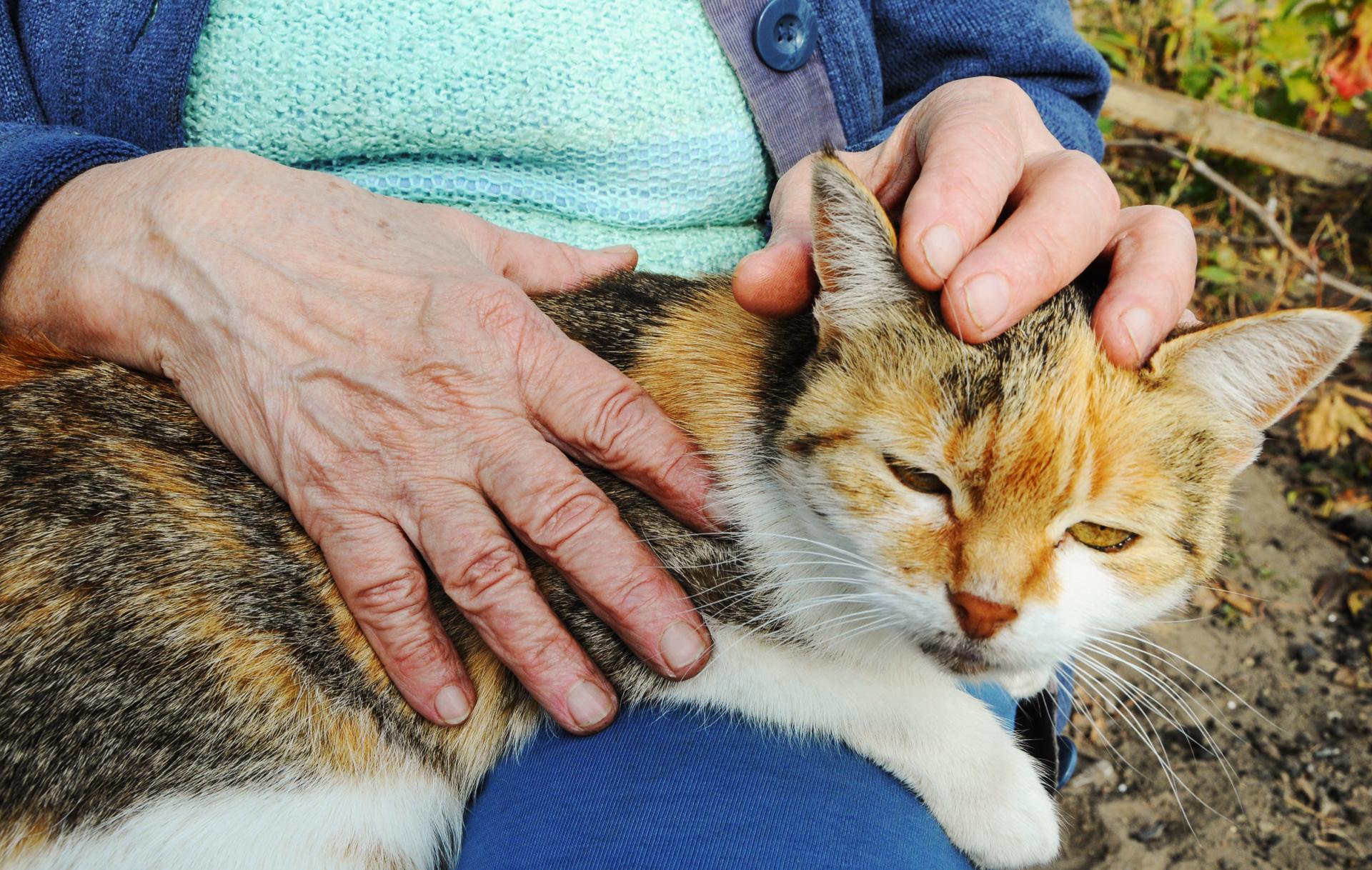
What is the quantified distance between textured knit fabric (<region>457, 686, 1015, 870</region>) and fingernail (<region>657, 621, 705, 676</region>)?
112mm

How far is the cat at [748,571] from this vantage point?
4.42 ft

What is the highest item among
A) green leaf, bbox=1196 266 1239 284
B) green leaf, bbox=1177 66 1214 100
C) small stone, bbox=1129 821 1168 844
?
green leaf, bbox=1177 66 1214 100

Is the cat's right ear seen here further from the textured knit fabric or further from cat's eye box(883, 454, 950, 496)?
the textured knit fabric

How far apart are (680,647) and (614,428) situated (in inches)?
14.1

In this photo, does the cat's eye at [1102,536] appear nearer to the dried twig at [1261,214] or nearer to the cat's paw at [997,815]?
the cat's paw at [997,815]

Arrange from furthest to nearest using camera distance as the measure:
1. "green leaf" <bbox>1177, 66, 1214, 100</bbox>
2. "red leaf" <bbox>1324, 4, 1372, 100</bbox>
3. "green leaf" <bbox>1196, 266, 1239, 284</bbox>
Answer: "green leaf" <bbox>1177, 66, 1214, 100</bbox>
"green leaf" <bbox>1196, 266, 1239, 284</bbox>
"red leaf" <bbox>1324, 4, 1372, 100</bbox>

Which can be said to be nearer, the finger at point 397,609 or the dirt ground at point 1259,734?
the finger at point 397,609

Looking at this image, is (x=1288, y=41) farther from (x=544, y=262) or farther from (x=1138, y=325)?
(x=544, y=262)

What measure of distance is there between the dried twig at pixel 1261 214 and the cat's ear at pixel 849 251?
10.3 ft

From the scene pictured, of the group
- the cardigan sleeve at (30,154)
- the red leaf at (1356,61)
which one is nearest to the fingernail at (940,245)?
the cardigan sleeve at (30,154)

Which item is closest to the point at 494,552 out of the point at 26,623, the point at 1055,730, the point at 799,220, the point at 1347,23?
the point at 26,623

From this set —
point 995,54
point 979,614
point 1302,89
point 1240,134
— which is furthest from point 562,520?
point 1302,89

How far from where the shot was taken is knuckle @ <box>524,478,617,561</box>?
1.44 m

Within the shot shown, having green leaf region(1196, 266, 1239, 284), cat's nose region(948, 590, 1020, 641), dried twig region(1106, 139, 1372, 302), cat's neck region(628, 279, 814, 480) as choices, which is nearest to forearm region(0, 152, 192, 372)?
cat's neck region(628, 279, 814, 480)
